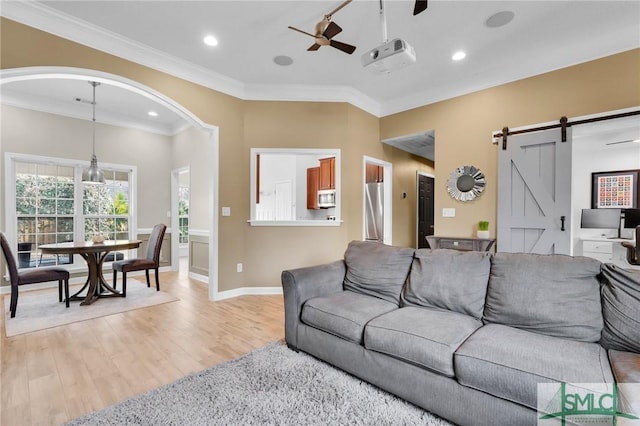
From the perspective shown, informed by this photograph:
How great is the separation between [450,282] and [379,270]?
0.59 m

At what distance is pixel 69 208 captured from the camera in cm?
509

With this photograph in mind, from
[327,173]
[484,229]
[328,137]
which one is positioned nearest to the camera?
[484,229]

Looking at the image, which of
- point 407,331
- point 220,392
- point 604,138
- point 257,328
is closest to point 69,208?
point 257,328

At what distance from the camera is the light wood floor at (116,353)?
6.05ft

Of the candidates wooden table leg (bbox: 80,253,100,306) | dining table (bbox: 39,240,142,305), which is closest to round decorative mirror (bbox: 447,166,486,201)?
dining table (bbox: 39,240,142,305)

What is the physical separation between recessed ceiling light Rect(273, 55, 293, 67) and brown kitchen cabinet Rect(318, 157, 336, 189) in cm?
264

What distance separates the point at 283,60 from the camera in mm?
3672

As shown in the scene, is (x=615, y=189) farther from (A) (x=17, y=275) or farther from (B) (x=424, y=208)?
(A) (x=17, y=275)

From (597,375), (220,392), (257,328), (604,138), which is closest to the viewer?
(597,375)

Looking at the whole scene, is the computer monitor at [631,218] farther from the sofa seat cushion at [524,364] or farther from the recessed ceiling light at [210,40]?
the recessed ceiling light at [210,40]

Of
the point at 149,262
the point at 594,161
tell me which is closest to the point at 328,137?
the point at 149,262

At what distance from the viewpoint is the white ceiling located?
107 inches

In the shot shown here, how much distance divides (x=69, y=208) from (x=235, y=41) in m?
4.29

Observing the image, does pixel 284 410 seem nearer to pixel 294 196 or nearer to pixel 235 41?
pixel 235 41
